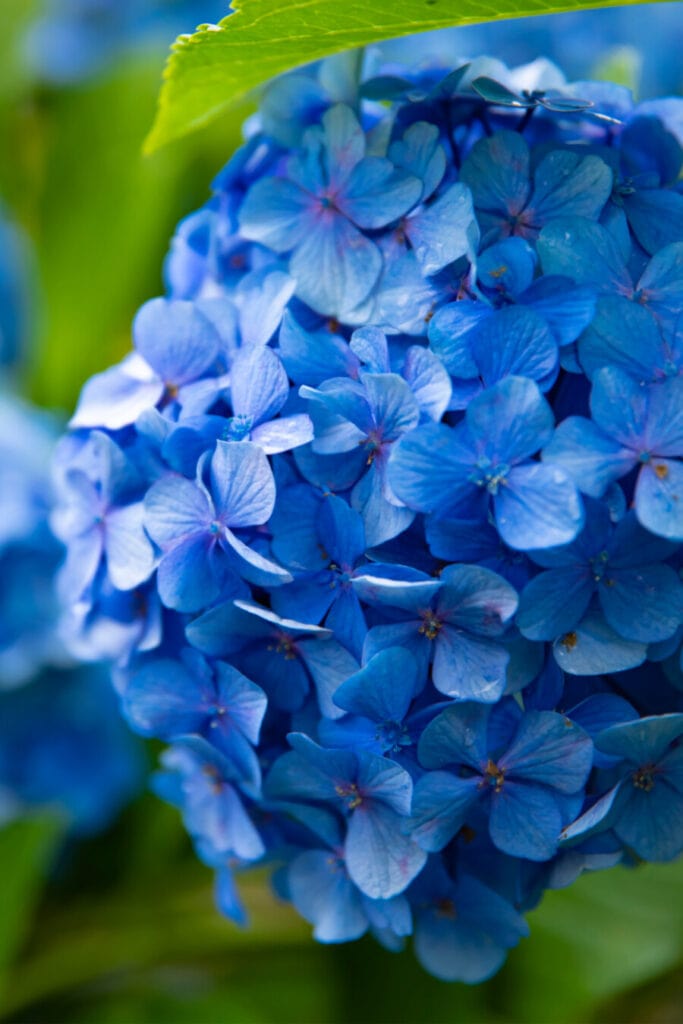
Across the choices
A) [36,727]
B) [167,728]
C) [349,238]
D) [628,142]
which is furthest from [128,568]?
[36,727]

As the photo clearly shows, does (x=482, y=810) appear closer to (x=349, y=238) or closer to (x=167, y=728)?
(x=167, y=728)

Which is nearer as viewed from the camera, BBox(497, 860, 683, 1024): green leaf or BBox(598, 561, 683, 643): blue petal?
BBox(598, 561, 683, 643): blue petal

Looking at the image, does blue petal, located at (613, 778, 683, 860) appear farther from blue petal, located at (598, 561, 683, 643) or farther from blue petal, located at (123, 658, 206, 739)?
blue petal, located at (123, 658, 206, 739)

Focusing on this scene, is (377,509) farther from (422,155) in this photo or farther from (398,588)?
(422,155)

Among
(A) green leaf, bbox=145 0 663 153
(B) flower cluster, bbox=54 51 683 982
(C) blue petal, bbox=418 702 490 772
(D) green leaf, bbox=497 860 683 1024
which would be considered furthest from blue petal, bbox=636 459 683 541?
(D) green leaf, bbox=497 860 683 1024

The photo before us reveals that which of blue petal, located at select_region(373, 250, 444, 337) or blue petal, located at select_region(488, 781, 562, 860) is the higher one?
blue petal, located at select_region(373, 250, 444, 337)

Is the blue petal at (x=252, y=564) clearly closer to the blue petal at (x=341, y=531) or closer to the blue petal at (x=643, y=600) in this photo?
the blue petal at (x=341, y=531)

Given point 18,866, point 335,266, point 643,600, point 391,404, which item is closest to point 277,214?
point 335,266
